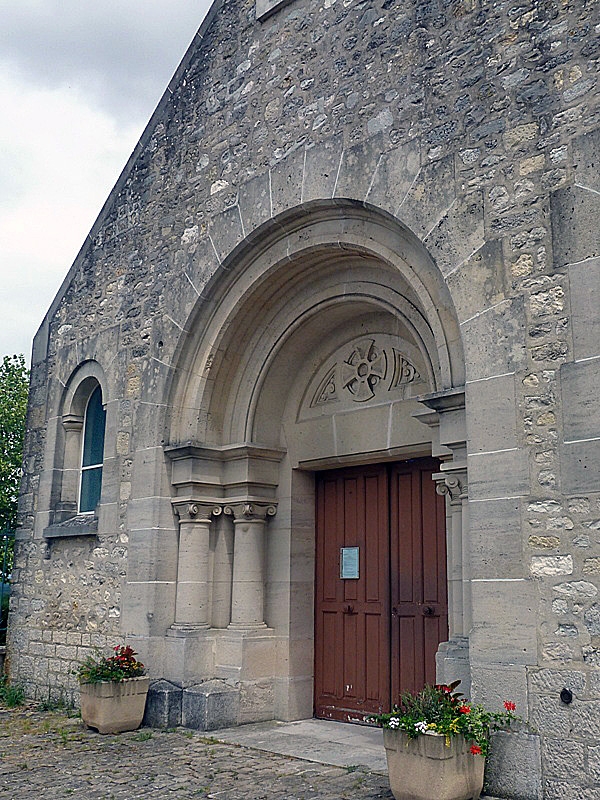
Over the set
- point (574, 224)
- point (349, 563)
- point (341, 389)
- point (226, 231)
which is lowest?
point (349, 563)

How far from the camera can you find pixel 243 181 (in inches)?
309

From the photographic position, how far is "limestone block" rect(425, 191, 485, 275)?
5867 mm

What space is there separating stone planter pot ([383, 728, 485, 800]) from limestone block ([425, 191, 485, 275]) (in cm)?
308

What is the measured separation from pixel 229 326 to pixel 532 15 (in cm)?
369

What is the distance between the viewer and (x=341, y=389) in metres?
8.01

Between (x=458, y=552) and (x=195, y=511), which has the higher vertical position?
(x=195, y=511)

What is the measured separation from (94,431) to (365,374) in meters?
3.52

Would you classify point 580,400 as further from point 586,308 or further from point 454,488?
point 454,488

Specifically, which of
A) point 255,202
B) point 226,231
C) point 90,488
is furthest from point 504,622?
point 90,488

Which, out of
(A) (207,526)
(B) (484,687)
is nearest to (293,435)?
(A) (207,526)

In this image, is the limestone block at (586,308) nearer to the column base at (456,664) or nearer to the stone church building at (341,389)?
the stone church building at (341,389)

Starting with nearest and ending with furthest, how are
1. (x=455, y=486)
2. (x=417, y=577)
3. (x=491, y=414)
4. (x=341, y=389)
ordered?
(x=491, y=414) → (x=455, y=486) → (x=417, y=577) → (x=341, y=389)

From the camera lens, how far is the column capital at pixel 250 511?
7945 mm

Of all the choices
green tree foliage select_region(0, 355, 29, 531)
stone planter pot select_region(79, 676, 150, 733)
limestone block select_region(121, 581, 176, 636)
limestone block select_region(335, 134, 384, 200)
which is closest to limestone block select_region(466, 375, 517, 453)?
limestone block select_region(335, 134, 384, 200)
